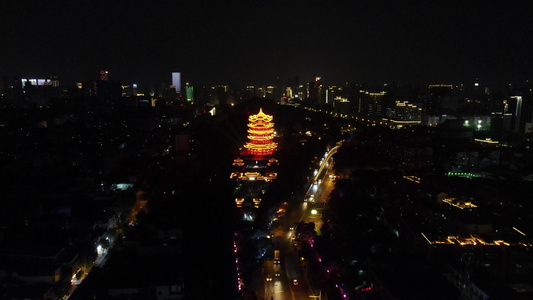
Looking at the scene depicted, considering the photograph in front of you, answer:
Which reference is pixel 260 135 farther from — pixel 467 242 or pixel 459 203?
pixel 467 242

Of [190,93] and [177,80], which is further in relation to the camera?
[177,80]

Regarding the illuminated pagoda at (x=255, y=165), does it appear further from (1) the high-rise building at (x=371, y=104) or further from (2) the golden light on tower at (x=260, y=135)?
(1) the high-rise building at (x=371, y=104)

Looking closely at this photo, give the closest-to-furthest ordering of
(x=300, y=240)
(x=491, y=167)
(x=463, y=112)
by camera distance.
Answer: (x=300, y=240)
(x=491, y=167)
(x=463, y=112)

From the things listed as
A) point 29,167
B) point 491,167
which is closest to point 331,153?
point 491,167

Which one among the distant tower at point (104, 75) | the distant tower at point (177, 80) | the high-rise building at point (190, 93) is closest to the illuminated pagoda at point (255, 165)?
the distant tower at point (104, 75)

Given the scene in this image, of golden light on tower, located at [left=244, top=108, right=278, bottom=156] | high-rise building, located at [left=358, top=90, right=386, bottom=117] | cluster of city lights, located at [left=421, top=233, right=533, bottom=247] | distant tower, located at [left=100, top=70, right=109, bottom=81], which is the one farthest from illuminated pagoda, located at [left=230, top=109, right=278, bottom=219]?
distant tower, located at [left=100, top=70, right=109, bottom=81]

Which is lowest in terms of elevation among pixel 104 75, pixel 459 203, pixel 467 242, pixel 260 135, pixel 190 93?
pixel 467 242

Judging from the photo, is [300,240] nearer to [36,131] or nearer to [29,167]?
[29,167]

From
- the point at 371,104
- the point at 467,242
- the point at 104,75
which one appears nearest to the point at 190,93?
the point at 104,75
